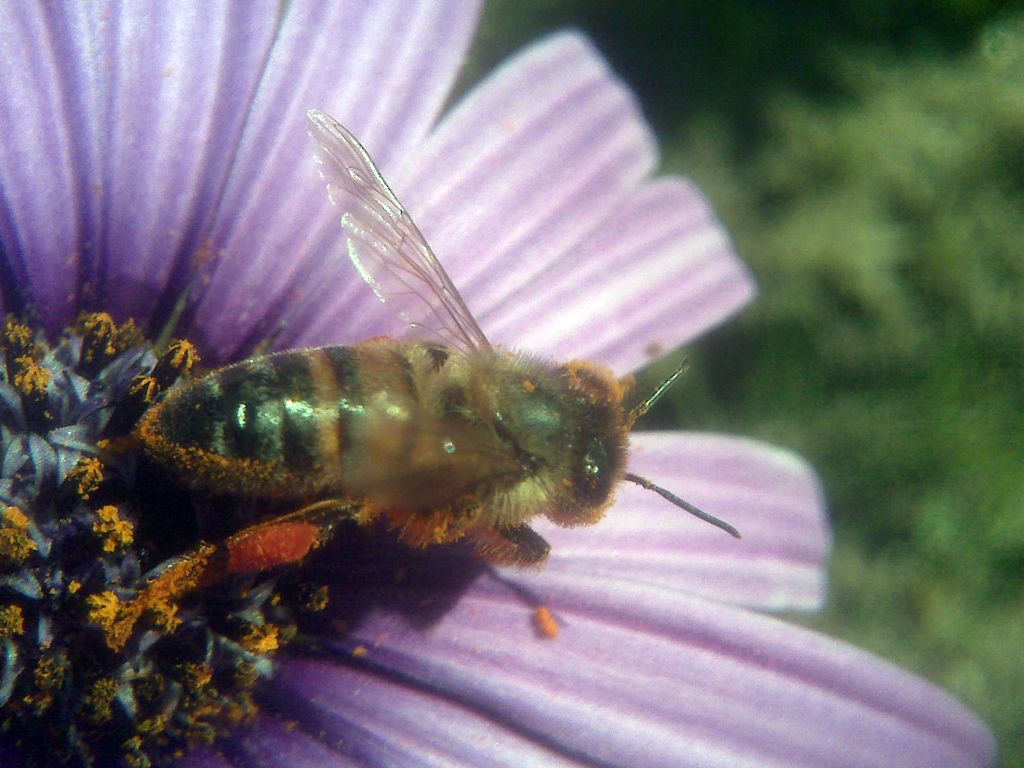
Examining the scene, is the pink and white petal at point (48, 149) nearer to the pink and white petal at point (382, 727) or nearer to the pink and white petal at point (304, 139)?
the pink and white petal at point (304, 139)

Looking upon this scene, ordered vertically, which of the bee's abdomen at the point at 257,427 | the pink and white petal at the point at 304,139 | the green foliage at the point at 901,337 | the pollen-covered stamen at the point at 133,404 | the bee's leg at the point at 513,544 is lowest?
the green foliage at the point at 901,337

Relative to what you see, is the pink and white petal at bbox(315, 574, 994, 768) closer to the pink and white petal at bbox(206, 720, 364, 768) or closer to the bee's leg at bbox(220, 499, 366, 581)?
the pink and white petal at bbox(206, 720, 364, 768)

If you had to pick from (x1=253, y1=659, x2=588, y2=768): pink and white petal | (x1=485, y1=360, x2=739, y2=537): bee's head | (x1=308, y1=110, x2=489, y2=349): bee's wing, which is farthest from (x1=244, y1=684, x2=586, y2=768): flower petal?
(x1=308, y1=110, x2=489, y2=349): bee's wing

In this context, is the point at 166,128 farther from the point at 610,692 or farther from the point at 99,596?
the point at 610,692

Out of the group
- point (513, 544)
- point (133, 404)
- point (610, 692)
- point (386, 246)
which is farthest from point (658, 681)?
point (133, 404)

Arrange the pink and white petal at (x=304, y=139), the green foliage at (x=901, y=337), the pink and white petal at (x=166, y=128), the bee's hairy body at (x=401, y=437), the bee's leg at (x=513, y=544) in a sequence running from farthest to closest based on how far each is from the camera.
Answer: the green foliage at (x=901, y=337)
the pink and white petal at (x=304, y=139)
the pink and white petal at (x=166, y=128)
the bee's leg at (x=513, y=544)
the bee's hairy body at (x=401, y=437)

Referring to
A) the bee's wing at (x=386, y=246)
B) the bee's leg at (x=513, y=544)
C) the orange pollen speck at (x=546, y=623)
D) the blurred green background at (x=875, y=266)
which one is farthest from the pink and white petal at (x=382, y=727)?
the blurred green background at (x=875, y=266)
